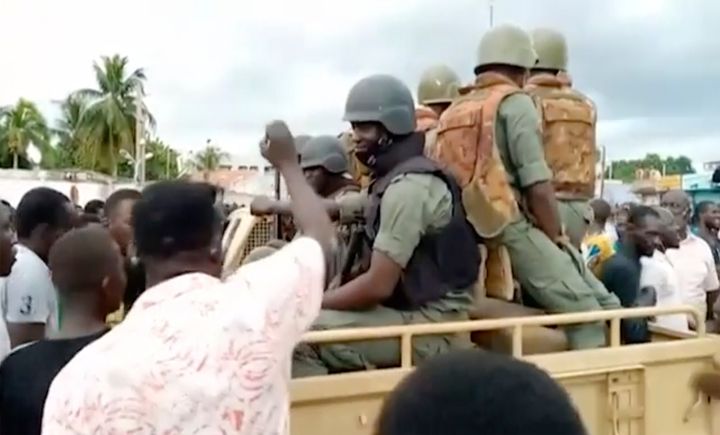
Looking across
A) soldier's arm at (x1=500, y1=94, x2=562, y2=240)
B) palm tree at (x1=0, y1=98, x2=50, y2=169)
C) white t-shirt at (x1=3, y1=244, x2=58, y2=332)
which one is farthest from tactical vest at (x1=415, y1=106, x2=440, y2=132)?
palm tree at (x1=0, y1=98, x2=50, y2=169)

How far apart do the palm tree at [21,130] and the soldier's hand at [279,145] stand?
151ft

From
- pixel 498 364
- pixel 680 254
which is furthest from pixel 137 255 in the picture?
pixel 680 254

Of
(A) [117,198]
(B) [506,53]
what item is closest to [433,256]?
(B) [506,53]

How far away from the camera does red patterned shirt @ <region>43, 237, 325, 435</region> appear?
1.75 metres

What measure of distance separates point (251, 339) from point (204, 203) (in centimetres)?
30

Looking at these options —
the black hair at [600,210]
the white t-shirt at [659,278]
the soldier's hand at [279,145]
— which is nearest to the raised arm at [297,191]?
the soldier's hand at [279,145]

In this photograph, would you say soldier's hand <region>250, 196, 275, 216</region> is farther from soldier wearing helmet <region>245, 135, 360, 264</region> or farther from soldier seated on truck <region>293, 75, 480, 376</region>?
soldier wearing helmet <region>245, 135, 360, 264</region>

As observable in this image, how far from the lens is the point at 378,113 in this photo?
3.42 meters

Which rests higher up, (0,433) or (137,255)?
(137,255)

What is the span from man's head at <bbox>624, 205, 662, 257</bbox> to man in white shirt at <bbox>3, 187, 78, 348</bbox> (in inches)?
122

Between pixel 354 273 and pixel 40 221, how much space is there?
4.81 feet

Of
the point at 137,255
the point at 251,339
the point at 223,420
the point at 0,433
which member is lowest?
the point at 0,433

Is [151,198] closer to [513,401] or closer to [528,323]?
[513,401]

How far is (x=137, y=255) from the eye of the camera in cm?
197
